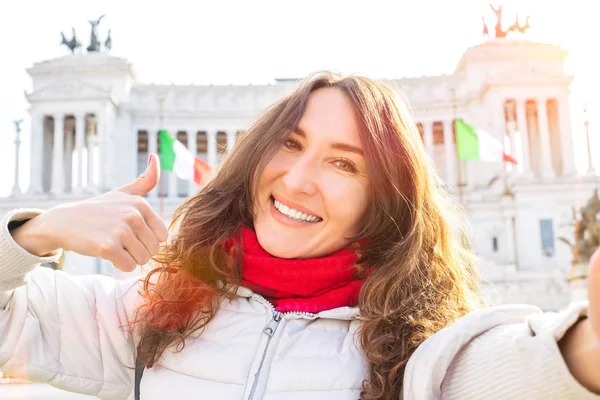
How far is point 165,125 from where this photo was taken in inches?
2060

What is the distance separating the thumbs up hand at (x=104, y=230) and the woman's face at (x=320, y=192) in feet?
2.17

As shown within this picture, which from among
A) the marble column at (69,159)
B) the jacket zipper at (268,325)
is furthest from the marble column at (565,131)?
the jacket zipper at (268,325)

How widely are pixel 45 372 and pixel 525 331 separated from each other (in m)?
1.60

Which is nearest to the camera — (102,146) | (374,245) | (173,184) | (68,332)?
(68,332)

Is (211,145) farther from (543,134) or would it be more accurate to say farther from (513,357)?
(513,357)

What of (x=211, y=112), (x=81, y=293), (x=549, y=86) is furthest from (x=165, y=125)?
(x=81, y=293)

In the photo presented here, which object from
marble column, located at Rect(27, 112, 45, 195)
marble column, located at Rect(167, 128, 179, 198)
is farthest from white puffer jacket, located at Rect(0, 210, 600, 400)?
marble column, located at Rect(167, 128, 179, 198)

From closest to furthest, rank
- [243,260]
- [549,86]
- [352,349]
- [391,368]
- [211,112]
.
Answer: [391,368] → [352,349] → [243,260] → [549,86] → [211,112]

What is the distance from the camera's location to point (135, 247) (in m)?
1.87

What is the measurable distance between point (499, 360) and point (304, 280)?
93 centimetres

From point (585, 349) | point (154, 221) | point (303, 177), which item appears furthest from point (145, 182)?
point (585, 349)

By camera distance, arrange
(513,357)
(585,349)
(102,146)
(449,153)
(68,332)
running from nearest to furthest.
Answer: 1. (585,349)
2. (513,357)
3. (68,332)
4. (102,146)
5. (449,153)

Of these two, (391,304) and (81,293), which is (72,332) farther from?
(391,304)

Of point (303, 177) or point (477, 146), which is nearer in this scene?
point (303, 177)
